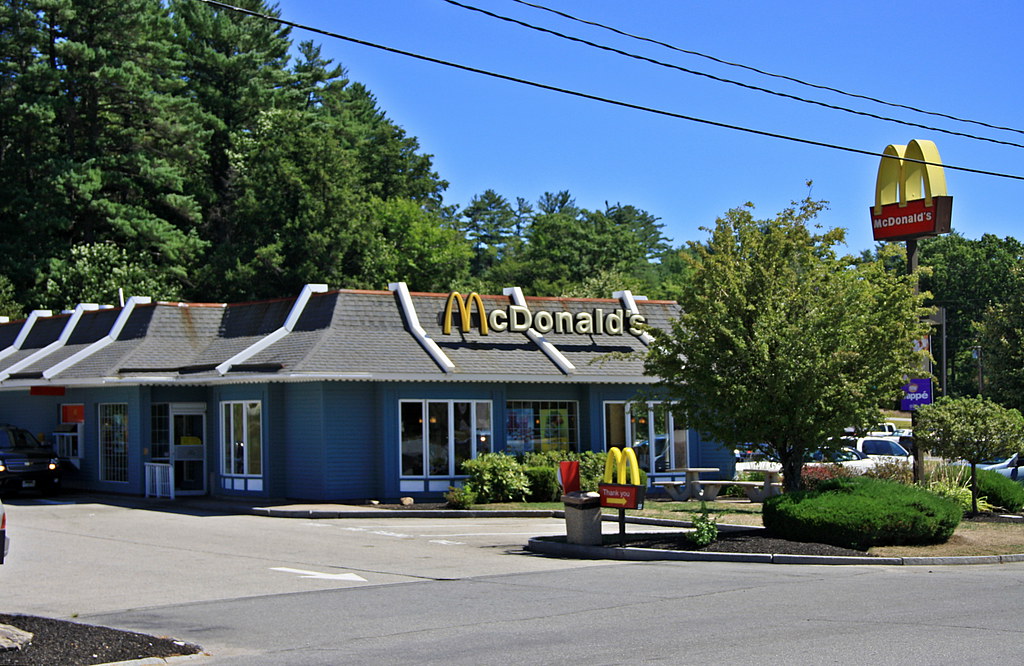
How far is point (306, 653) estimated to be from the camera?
405 inches

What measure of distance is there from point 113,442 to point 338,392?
314 inches

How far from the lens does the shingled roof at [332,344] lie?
89.2 ft

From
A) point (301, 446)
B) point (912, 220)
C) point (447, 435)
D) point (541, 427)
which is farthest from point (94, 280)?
point (912, 220)

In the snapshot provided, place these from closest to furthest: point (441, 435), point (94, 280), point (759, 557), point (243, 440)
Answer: point (759, 557)
point (441, 435)
point (243, 440)
point (94, 280)

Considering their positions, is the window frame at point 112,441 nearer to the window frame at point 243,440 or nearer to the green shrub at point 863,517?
the window frame at point 243,440

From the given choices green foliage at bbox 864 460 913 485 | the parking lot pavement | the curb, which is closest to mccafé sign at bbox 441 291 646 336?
the parking lot pavement

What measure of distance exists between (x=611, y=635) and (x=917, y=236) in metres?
17.9

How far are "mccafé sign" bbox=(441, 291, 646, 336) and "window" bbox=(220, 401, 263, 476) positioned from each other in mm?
5334

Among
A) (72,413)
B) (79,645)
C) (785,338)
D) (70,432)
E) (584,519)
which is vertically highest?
(785,338)

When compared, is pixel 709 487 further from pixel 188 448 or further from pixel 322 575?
pixel 322 575

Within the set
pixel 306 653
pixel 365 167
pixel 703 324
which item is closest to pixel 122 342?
pixel 703 324

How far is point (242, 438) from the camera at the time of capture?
28656 mm

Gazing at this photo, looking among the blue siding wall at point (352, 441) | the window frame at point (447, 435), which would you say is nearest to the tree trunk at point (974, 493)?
the window frame at point (447, 435)

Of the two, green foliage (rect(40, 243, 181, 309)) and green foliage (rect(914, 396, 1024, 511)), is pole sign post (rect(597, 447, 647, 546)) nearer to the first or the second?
green foliage (rect(914, 396, 1024, 511))
